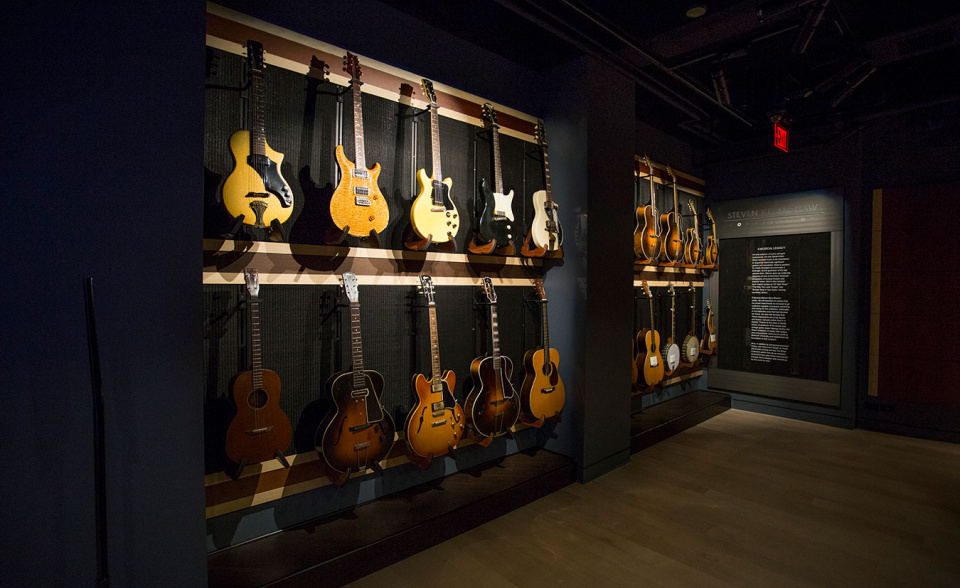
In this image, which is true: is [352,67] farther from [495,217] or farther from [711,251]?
[711,251]

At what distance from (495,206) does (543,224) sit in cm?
44

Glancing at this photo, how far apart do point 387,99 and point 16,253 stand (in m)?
1.89

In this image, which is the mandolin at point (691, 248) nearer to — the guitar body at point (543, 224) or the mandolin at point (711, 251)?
the mandolin at point (711, 251)

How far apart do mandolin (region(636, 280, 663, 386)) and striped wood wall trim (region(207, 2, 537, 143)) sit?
2350 mm

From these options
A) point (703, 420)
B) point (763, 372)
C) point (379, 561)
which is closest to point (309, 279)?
point (379, 561)

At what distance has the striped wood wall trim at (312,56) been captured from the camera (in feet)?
6.97

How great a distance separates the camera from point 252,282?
2.10 meters

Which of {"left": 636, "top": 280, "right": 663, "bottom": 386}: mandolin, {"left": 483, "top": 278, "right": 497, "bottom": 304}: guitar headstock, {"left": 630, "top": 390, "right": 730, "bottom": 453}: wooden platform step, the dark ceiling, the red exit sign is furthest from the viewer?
{"left": 636, "top": 280, "right": 663, "bottom": 386}: mandolin

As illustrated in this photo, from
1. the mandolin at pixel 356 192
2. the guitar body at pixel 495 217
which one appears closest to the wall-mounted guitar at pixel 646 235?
the guitar body at pixel 495 217

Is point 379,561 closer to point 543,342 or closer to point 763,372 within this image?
point 543,342

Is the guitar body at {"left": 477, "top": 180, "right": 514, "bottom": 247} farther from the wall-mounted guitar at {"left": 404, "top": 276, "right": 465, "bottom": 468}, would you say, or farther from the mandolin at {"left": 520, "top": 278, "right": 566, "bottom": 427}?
the mandolin at {"left": 520, "top": 278, "right": 566, "bottom": 427}

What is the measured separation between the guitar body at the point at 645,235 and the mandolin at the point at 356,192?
265cm

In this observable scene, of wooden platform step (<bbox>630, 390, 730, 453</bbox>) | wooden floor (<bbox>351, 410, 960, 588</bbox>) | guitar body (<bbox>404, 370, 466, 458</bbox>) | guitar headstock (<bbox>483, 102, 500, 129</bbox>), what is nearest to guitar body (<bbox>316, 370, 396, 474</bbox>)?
guitar body (<bbox>404, 370, 466, 458</bbox>)

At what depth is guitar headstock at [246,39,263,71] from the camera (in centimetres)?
210
